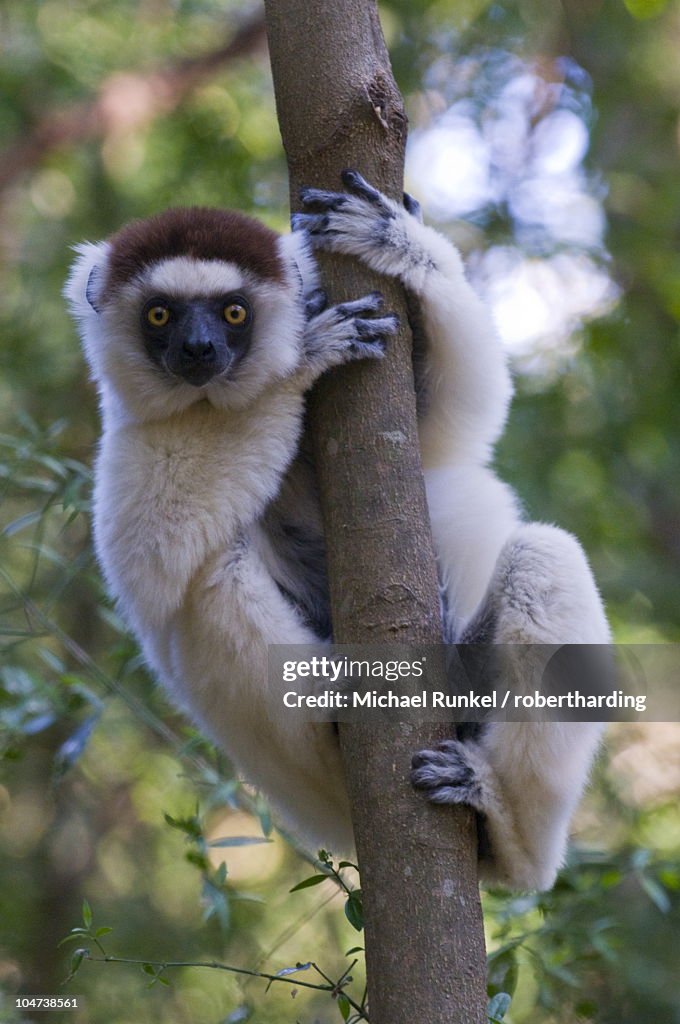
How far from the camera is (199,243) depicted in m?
3.23

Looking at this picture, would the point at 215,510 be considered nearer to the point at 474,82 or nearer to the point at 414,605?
the point at 414,605

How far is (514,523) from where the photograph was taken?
3.55 metres

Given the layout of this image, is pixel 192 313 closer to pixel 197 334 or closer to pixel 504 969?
pixel 197 334

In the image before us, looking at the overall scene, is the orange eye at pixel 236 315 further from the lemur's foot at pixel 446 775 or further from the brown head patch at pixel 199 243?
the lemur's foot at pixel 446 775

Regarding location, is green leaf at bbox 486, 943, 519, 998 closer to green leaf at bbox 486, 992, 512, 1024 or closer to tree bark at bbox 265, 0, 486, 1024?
green leaf at bbox 486, 992, 512, 1024

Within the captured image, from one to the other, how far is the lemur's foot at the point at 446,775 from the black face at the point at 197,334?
131cm

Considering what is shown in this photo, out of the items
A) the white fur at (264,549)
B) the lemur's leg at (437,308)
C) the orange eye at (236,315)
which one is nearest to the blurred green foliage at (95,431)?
the white fur at (264,549)

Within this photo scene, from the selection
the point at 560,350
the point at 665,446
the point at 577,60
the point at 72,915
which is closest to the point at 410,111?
the point at 577,60

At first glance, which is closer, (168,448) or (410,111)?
(168,448)

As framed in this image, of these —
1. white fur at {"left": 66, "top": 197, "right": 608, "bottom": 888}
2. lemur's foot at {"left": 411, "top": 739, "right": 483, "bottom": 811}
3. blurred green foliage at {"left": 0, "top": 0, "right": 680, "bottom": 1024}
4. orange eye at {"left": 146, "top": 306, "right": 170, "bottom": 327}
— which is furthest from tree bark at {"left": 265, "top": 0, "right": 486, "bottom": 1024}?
blurred green foliage at {"left": 0, "top": 0, "right": 680, "bottom": 1024}

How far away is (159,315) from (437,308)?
878mm

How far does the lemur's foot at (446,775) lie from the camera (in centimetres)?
242

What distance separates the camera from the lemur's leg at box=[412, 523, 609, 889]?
278 cm

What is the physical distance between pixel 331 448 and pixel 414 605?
0.49m
